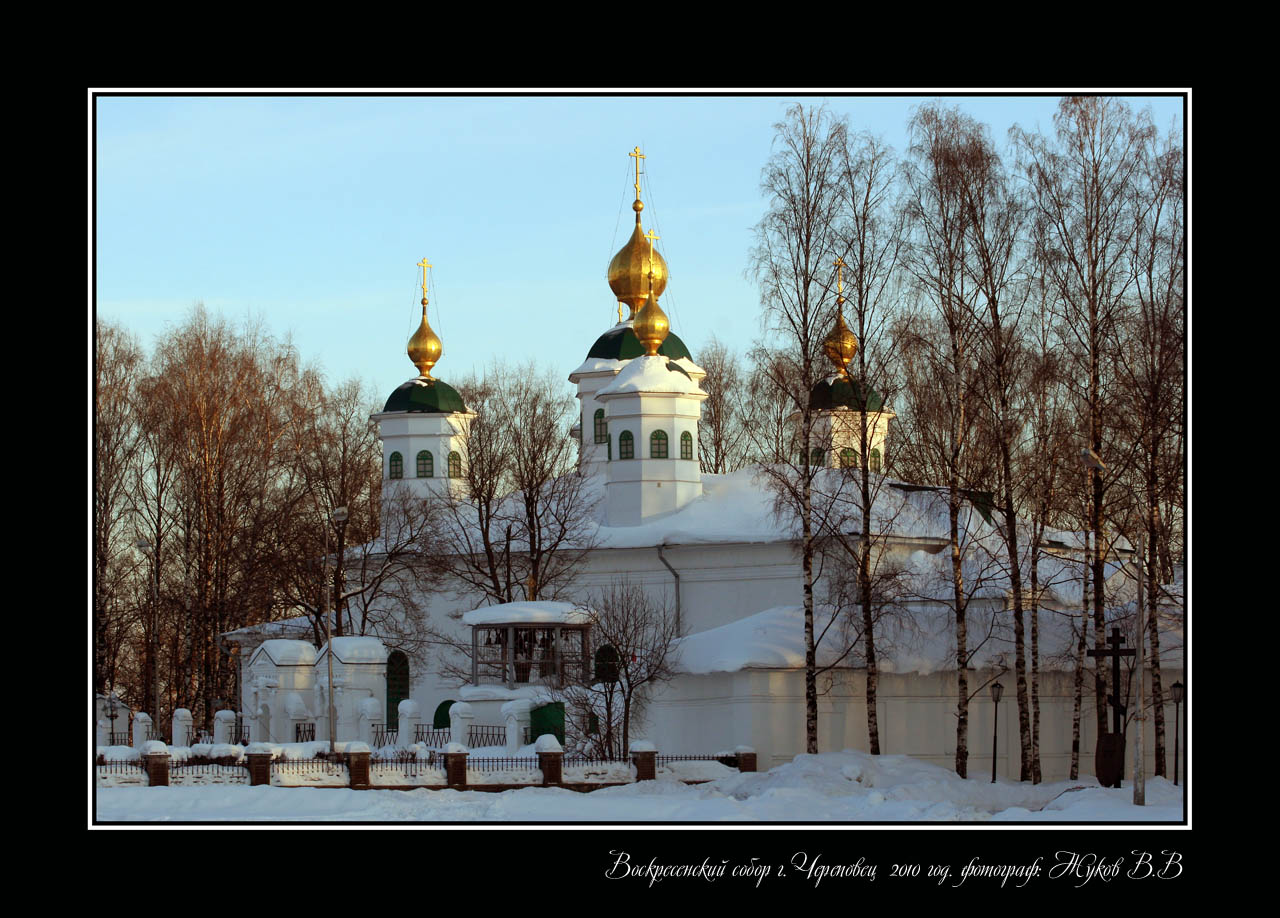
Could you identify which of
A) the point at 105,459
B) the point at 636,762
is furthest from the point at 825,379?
the point at 105,459

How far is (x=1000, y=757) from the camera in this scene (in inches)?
1183

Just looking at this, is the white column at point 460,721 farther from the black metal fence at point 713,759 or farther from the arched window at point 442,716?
the arched window at point 442,716

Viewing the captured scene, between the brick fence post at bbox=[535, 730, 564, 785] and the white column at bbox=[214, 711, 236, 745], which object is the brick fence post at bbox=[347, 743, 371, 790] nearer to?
the brick fence post at bbox=[535, 730, 564, 785]

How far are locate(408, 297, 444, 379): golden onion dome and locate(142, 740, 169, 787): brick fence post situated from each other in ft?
78.4

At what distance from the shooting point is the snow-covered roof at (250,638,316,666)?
106 feet

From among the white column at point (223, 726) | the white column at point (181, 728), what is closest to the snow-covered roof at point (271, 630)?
the white column at point (181, 728)

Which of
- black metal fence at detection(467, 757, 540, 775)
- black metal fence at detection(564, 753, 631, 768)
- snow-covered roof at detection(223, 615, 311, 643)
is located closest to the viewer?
black metal fence at detection(467, 757, 540, 775)

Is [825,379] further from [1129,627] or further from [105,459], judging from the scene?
[105,459]

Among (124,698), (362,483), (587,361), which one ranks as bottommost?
(124,698)

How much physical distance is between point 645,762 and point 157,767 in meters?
6.95

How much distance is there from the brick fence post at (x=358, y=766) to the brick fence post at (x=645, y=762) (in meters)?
4.05

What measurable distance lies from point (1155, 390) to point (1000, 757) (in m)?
8.28

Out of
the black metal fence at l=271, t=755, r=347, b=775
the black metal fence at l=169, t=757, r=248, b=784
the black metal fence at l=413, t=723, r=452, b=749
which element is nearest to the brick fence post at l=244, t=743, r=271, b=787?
the black metal fence at l=271, t=755, r=347, b=775

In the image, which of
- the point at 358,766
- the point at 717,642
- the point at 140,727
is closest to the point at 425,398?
the point at 140,727
